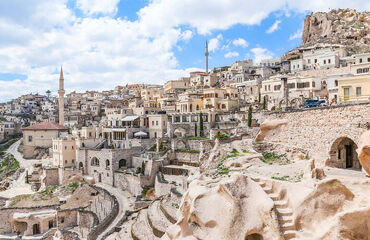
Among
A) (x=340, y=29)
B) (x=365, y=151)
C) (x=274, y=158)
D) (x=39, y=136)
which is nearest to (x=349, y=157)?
(x=274, y=158)

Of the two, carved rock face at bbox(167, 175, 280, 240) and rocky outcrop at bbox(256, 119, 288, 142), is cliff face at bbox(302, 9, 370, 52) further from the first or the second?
carved rock face at bbox(167, 175, 280, 240)

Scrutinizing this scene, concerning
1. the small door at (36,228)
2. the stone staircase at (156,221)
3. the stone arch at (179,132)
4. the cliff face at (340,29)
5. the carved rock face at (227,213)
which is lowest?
the small door at (36,228)

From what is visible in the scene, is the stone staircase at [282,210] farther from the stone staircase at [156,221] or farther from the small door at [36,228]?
the small door at [36,228]

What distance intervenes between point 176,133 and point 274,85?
21.2 m

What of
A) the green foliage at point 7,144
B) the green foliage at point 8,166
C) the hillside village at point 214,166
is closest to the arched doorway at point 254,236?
the hillside village at point 214,166

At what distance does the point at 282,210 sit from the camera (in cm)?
1067

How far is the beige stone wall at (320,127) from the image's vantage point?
1670cm

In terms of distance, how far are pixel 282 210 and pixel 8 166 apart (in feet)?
187

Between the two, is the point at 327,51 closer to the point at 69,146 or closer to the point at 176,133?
the point at 176,133

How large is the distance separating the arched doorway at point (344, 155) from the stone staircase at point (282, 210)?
8.57 metres

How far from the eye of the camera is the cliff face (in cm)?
7478

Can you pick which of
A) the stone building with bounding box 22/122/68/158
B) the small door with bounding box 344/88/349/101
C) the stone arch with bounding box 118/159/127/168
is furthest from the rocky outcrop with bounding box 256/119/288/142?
the stone building with bounding box 22/122/68/158

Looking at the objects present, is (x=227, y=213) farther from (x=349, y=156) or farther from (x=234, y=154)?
(x=349, y=156)

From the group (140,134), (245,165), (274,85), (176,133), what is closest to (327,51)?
(274,85)
